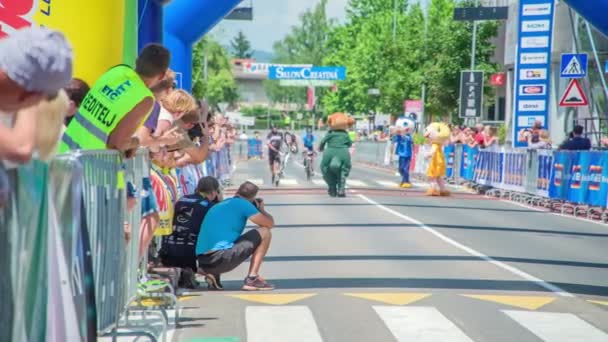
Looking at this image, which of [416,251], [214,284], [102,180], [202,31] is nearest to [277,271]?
[214,284]

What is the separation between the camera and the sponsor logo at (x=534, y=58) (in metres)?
32.2

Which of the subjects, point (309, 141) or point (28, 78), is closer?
point (28, 78)

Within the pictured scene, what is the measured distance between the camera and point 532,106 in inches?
1271

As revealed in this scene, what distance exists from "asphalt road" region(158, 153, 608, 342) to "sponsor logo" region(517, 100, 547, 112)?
11305 mm

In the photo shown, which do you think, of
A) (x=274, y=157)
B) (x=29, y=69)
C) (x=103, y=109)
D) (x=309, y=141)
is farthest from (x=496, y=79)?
(x=29, y=69)

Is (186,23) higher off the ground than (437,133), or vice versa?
(186,23)

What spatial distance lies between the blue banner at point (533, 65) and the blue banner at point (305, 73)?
49428 millimetres

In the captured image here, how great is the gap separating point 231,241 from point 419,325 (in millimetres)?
2579

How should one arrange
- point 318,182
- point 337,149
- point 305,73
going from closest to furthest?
point 337,149, point 318,182, point 305,73

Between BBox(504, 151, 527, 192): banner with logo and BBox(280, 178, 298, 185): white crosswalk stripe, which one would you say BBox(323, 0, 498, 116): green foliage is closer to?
BBox(280, 178, 298, 185): white crosswalk stripe

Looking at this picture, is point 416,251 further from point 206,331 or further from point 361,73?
point 361,73

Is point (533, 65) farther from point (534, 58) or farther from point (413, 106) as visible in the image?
point (413, 106)

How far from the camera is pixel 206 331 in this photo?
8.73 m

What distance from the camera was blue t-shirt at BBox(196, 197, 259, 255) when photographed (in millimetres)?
10906
